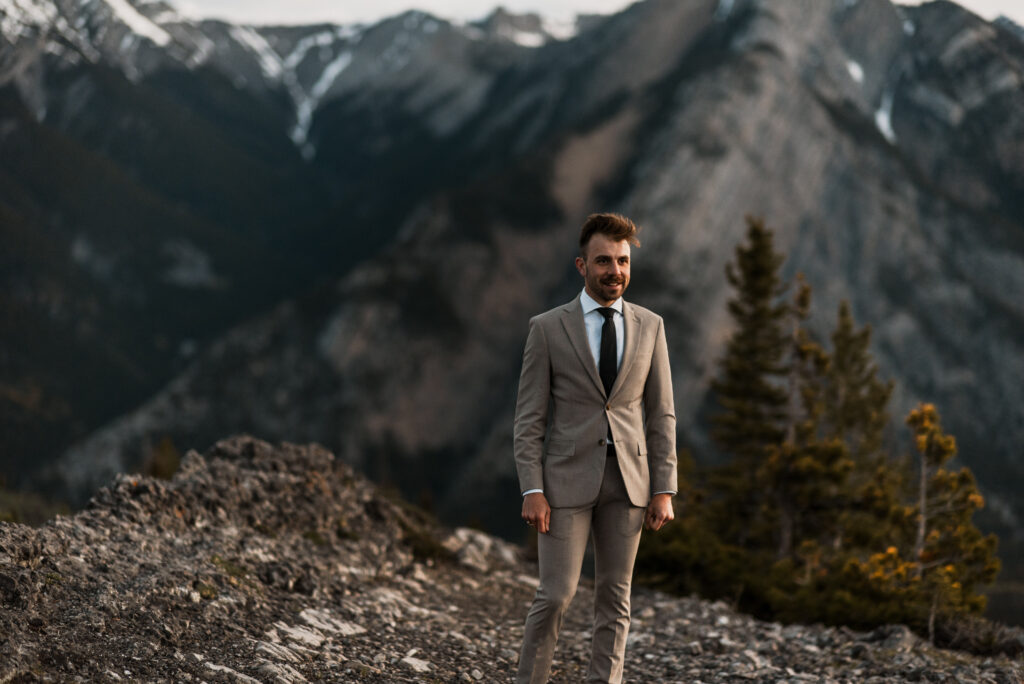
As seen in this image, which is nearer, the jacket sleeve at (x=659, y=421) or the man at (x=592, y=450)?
the man at (x=592, y=450)

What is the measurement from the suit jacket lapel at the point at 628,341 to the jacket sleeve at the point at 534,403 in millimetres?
464

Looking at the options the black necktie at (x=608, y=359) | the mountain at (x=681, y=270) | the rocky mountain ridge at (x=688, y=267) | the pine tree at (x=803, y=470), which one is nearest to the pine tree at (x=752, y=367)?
the pine tree at (x=803, y=470)

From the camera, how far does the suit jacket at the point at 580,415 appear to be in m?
5.78

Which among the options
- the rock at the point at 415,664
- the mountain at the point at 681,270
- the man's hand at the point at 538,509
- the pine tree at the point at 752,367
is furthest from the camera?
the mountain at the point at 681,270

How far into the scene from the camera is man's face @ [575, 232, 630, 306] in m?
5.82

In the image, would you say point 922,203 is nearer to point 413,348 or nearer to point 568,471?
point 413,348

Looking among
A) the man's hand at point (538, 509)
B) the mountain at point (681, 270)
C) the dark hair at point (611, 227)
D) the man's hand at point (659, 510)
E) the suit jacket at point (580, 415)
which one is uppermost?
the mountain at point (681, 270)

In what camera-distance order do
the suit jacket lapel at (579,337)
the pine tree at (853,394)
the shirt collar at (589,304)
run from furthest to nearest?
the pine tree at (853,394) < the shirt collar at (589,304) < the suit jacket lapel at (579,337)

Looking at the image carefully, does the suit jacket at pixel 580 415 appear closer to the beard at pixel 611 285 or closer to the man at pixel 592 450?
the man at pixel 592 450

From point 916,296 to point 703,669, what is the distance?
16400 cm

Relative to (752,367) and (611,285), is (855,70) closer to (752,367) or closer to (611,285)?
(752,367)

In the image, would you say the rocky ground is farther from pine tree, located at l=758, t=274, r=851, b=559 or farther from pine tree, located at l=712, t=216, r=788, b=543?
pine tree, located at l=712, t=216, r=788, b=543

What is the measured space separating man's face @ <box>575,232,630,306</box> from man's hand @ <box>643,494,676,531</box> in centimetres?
135

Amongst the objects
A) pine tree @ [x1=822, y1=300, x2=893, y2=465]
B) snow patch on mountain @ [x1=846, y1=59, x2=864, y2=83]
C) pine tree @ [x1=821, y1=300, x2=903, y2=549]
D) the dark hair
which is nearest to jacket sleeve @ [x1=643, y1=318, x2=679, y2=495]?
the dark hair
